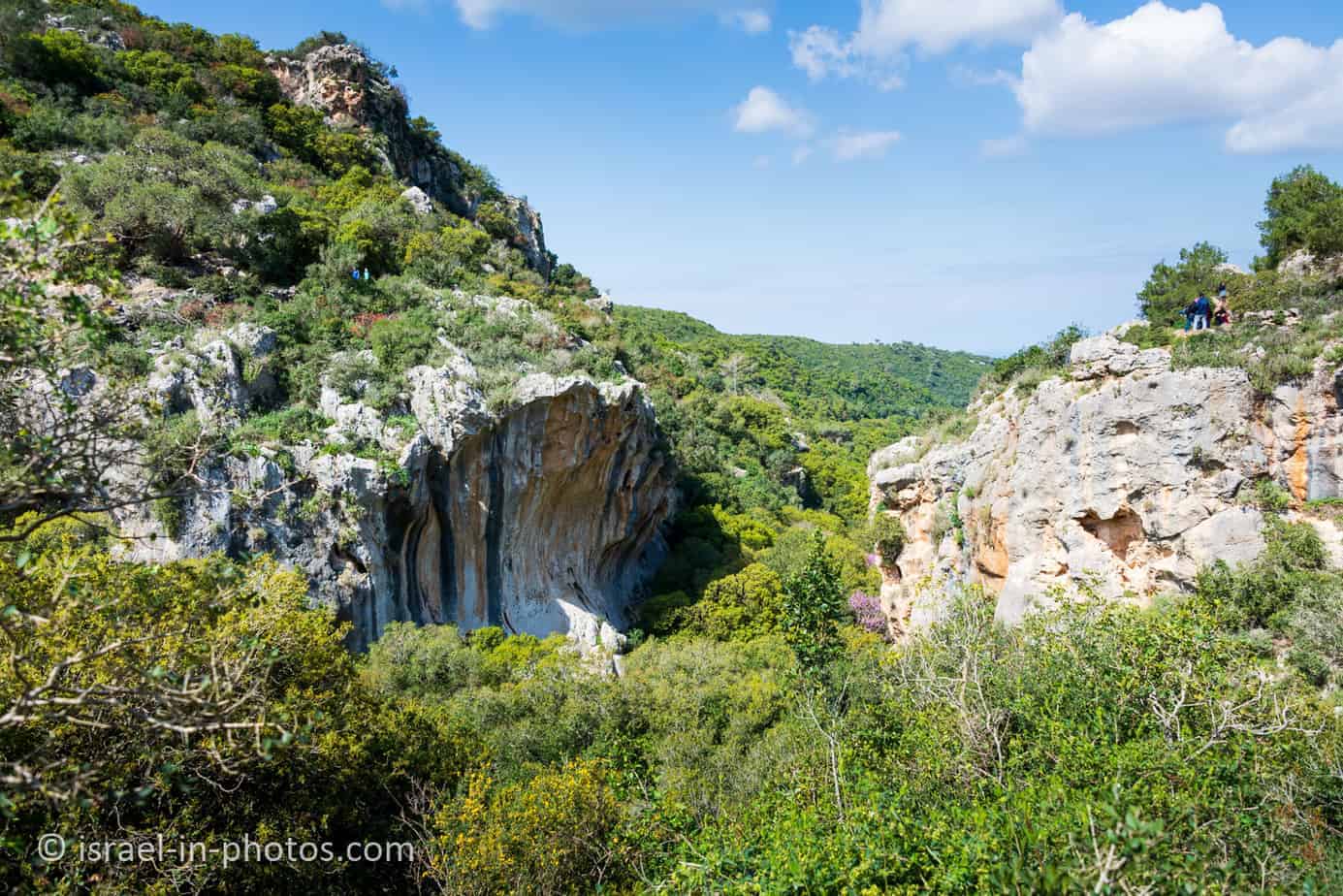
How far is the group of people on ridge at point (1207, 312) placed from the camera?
1820 centimetres

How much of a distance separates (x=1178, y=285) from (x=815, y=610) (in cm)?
1564

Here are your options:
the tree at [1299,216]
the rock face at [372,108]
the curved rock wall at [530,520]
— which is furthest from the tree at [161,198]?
the tree at [1299,216]

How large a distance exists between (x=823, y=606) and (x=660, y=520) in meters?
14.6

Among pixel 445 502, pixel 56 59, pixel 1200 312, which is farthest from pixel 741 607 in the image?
pixel 56 59

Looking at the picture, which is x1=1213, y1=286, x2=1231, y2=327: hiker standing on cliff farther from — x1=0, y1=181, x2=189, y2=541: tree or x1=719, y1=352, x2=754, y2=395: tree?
x1=719, y1=352, x2=754, y2=395: tree

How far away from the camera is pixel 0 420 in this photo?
36.9ft

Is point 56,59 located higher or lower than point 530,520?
higher

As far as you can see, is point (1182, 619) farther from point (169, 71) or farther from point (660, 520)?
point (169, 71)

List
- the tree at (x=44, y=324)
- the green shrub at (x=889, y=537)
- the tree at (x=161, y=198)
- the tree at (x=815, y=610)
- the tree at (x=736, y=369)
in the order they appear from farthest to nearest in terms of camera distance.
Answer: the tree at (x=736, y=369) < the green shrub at (x=889, y=537) < the tree at (x=161, y=198) < the tree at (x=815, y=610) < the tree at (x=44, y=324)

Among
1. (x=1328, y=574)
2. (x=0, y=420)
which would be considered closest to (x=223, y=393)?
(x=0, y=420)

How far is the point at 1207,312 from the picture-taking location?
18453 mm

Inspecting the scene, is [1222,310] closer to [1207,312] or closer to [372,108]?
[1207,312]

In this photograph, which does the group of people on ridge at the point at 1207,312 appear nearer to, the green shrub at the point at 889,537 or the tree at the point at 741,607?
the green shrub at the point at 889,537

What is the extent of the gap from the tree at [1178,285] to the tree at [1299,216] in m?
1.47
